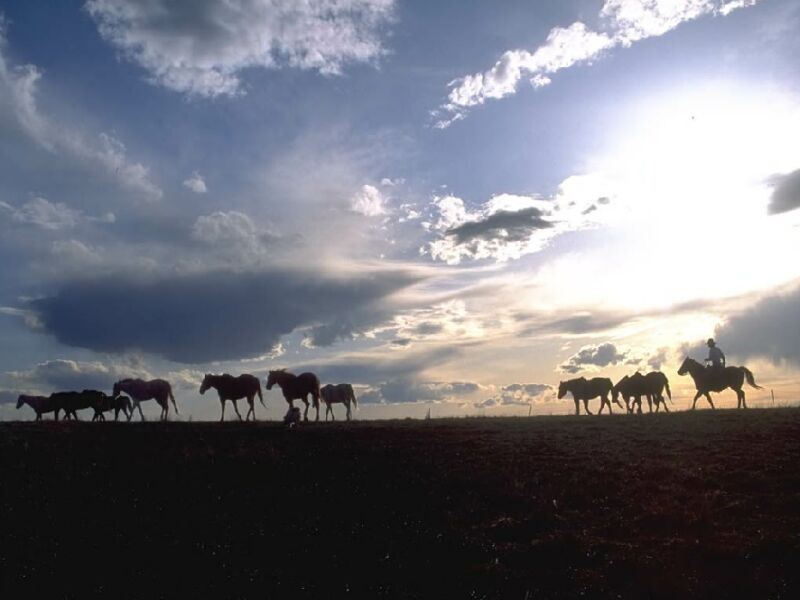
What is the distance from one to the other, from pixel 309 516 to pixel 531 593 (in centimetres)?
597

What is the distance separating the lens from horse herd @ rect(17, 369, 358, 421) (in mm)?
35906

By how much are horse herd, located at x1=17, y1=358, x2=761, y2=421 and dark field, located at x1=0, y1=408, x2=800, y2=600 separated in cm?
1164

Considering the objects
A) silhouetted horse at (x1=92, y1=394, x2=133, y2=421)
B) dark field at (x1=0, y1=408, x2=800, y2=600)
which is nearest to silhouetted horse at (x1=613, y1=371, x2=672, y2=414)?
dark field at (x1=0, y1=408, x2=800, y2=600)

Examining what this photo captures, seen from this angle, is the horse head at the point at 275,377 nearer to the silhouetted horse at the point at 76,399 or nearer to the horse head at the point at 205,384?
the horse head at the point at 205,384

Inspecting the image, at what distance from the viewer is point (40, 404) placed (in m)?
43.9

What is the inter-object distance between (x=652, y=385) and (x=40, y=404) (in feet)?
129

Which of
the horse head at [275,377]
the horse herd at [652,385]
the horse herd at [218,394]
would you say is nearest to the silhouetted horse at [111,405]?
the horse herd at [218,394]

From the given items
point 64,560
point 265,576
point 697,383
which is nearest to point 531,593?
point 265,576

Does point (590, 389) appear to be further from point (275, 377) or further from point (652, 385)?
point (275, 377)

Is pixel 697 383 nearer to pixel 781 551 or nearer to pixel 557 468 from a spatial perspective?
pixel 557 468

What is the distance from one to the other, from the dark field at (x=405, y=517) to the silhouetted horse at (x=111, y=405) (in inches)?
629

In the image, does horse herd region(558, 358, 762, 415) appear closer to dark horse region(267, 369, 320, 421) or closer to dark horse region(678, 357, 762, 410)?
dark horse region(678, 357, 762, 410)

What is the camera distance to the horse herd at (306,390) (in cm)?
3612

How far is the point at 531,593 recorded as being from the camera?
1188 cm
